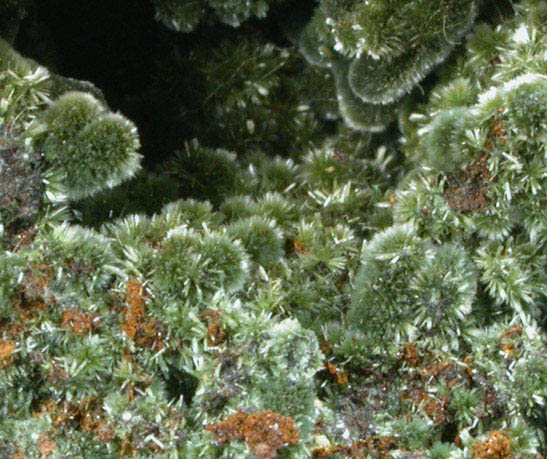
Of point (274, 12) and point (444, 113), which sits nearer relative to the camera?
point (444, 113)

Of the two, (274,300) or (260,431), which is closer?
(260,431)

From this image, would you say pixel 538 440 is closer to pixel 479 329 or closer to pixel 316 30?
pixel 479 329

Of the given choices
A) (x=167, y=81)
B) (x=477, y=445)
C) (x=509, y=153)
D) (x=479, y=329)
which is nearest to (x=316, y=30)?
(x=167, y=81)

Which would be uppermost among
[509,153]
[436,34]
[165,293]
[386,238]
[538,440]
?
[436,34]

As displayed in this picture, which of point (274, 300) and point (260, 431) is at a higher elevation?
point (274, 300)

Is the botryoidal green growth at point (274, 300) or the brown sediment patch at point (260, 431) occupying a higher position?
the botryoidal green growth at point (274, 300)

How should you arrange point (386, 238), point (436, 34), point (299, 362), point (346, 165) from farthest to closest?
point (346, 165) < point (436, 34) < point (386, 238) < point (299, 362)

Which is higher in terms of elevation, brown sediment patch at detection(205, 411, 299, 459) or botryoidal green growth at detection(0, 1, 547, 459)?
botryoidal green growth at detection(0, 1, 547, 459)

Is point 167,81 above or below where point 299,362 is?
above
